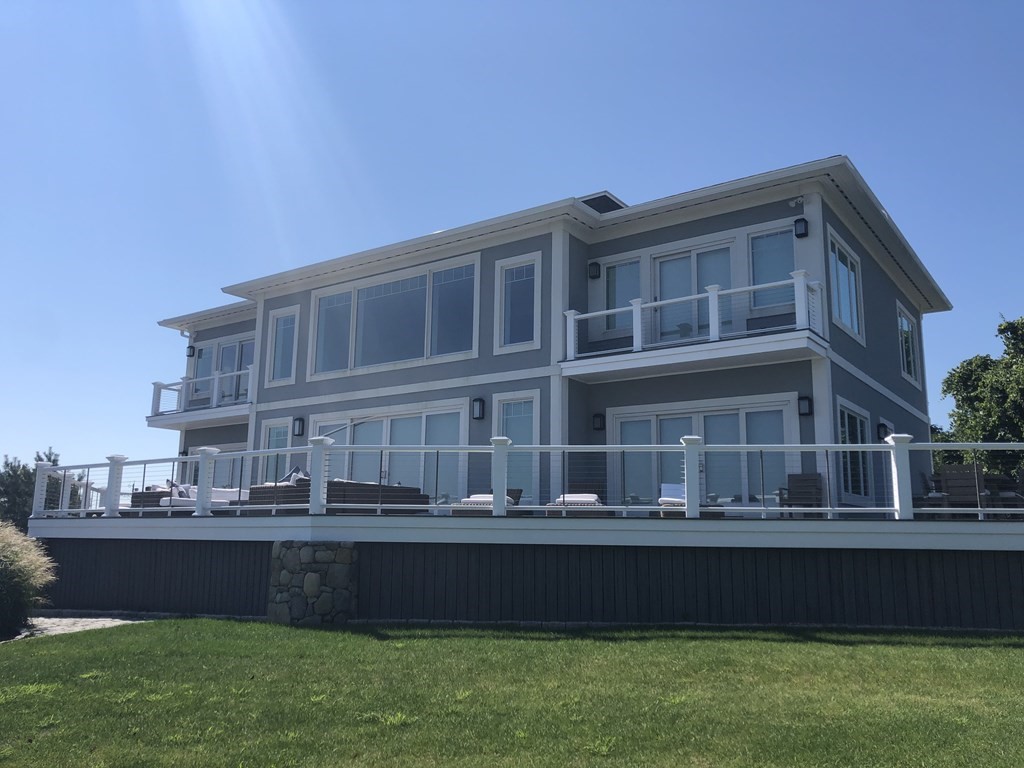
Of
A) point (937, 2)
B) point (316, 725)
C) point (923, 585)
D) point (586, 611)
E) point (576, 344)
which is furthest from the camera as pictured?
point (576, 344)

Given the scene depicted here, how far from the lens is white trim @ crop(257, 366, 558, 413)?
15.0 meters

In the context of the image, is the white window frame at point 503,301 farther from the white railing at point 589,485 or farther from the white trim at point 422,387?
the white railing at point 589,485

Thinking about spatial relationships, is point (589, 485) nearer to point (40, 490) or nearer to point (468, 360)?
point (468, 360)

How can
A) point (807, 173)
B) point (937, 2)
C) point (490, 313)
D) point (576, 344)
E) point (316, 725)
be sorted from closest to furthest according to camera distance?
point (316, 725), point (937, 2), point (807, 173), point (576, 344), point (490, 313)

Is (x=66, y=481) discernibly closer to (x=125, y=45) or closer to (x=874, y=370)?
(x=125, y=45)

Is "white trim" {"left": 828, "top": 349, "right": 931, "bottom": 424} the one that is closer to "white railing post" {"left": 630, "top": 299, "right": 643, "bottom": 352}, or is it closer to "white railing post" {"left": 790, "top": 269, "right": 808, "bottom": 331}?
"white railing post" {"left": 790, "top": 269, "right": 808, "bottom": 331}

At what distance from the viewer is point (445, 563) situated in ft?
35.9

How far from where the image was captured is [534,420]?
14820 millimetres

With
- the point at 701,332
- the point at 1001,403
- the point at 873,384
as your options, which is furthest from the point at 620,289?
the point at 1001,403

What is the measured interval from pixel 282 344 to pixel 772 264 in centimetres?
1017

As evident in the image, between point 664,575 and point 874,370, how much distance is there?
7.67m

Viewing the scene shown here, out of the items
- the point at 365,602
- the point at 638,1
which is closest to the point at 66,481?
the point at 365,602

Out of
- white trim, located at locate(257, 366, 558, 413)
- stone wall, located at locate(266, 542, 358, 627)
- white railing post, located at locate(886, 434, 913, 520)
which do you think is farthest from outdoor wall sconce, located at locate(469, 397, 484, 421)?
white railing post, located at locate(886, 434, 913, 520)

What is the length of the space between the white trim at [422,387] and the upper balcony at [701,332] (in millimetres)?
781
